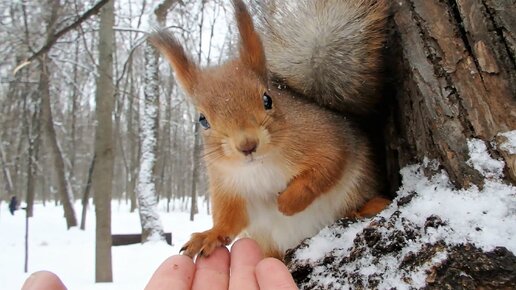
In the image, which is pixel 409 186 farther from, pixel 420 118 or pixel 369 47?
pixel 369 47

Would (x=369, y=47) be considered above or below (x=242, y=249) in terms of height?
above

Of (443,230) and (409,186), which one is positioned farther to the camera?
(409,186)

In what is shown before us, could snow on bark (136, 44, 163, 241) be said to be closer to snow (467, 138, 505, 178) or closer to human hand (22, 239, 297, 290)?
human hand (22, 239, 297, 290)

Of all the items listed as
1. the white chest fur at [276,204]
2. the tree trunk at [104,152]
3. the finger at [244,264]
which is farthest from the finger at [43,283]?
the tree trunk at [104,152]

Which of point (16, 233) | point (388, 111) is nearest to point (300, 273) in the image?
point (388, 111)

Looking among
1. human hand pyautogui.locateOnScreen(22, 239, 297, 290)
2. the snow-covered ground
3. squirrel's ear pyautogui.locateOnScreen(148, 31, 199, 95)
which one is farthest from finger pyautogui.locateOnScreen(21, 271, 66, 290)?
the snow-covered ground

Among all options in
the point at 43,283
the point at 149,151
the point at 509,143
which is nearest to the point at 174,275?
the point at 43,283
